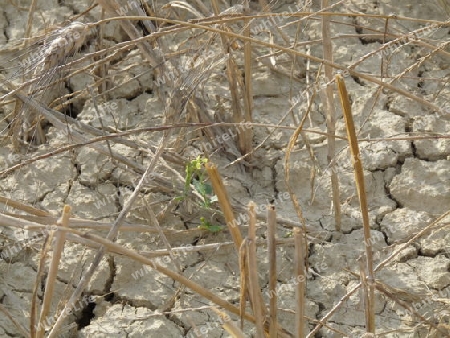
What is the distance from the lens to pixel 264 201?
2510 mm

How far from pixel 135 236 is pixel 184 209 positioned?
168 mm

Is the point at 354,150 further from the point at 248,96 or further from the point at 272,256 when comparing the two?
the point at 248,96

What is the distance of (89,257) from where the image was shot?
7.64ft

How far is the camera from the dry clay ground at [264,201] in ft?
7.25

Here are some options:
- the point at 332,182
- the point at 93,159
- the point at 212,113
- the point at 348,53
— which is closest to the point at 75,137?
the point at 93,159

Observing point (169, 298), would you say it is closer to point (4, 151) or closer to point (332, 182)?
point (332, 182)

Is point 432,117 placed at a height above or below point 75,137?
below

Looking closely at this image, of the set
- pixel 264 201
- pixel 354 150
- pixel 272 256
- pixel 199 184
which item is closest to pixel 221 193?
pixel 272 256

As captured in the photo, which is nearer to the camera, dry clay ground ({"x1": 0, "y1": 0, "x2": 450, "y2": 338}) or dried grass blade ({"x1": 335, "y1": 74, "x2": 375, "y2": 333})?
dried grass blade ({"x1": 335, "y1": 74, "x2": 375, "y2": 333})

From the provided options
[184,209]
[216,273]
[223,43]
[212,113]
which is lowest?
[216,273]

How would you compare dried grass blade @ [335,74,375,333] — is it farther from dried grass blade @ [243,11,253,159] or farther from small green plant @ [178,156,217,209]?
dried grass blade @ [243,11,253,159]

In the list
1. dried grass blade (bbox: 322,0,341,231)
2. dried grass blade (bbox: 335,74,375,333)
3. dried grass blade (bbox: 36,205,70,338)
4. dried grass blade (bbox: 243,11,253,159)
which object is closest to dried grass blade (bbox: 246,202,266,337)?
dried grass blade (bbox: 335,74,375,333)

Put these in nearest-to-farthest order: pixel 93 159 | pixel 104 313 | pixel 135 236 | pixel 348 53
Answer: pixel 104 313 < pixel 135 236 < pixel 93 159 < pixel 348 53

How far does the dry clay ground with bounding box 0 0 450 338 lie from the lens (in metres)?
2.21
